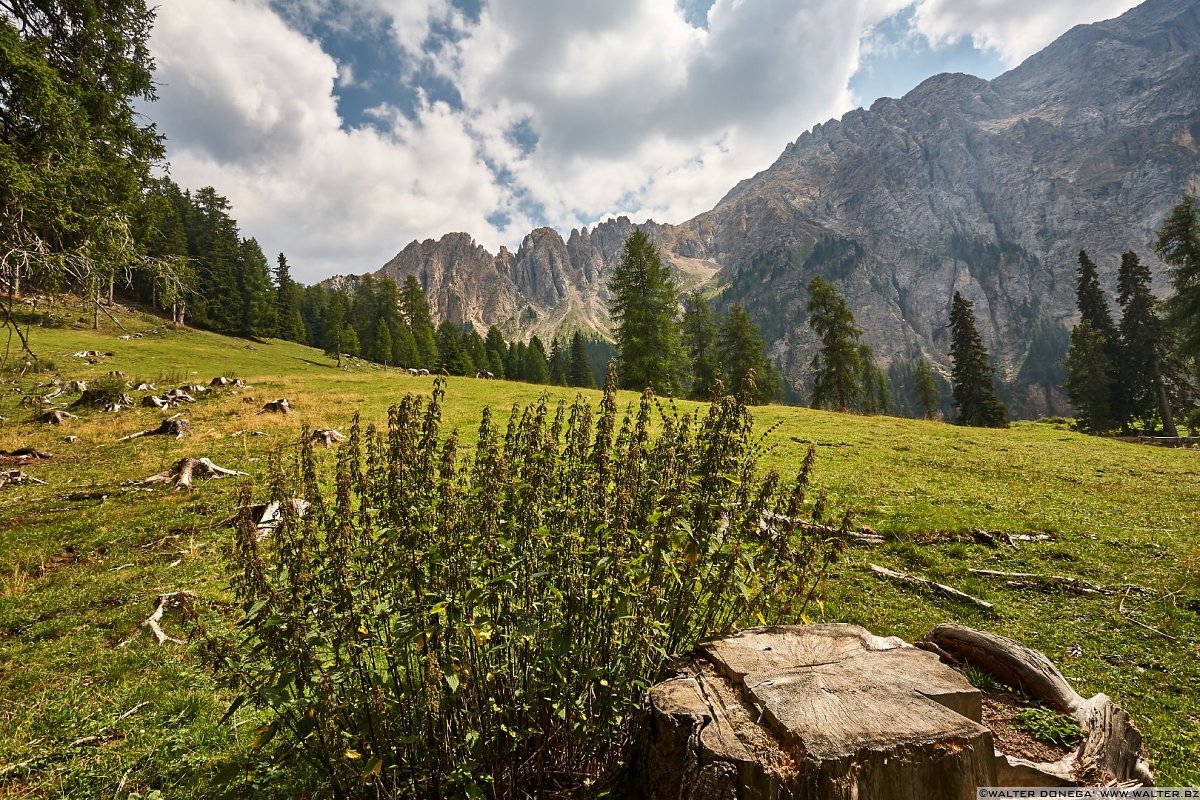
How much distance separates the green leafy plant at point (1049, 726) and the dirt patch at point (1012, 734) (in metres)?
0.05

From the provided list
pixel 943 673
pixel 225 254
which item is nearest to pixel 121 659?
pixel 943 673

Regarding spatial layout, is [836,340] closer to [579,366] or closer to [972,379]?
[972,379]

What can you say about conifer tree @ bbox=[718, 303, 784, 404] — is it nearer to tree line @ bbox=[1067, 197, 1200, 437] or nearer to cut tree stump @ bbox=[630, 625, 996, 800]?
tree line @ bbox=[1067, 197, 1200, 437]

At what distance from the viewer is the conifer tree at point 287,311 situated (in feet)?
265

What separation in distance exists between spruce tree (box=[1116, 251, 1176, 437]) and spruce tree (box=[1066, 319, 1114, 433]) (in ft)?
4.80

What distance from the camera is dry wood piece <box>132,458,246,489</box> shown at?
14.1m

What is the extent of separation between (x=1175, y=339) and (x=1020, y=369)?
195 metres

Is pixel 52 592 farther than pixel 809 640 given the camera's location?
Yes

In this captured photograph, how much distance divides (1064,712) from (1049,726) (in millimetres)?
324

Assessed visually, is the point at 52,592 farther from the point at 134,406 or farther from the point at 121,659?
the point at 134,406

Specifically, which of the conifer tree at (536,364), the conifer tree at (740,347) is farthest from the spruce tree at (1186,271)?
the conifer tree at (536,364)

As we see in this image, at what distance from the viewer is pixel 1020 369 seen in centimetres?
19638

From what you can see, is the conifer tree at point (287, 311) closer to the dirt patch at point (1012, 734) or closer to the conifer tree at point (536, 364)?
the conifer tree at point (536, 364)

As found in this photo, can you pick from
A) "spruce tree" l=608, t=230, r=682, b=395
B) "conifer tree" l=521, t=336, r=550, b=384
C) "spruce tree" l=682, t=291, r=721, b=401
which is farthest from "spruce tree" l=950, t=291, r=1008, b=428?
"conifer tree" l=521, t=336, r=550, b=384
